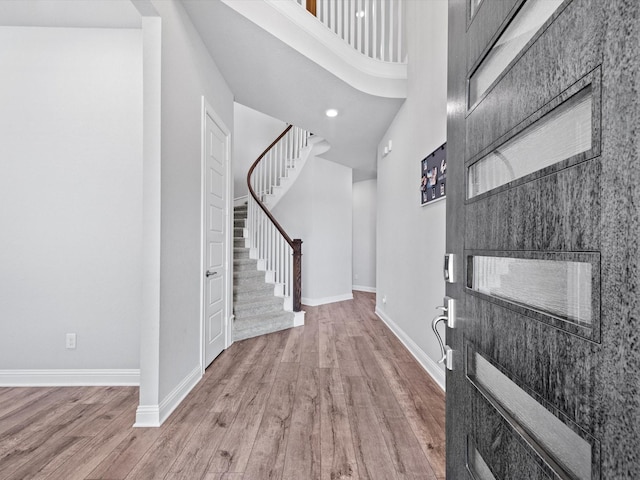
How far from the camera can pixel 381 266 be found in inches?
183

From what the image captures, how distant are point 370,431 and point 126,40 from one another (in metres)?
3.23

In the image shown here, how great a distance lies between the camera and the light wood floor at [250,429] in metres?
1.48

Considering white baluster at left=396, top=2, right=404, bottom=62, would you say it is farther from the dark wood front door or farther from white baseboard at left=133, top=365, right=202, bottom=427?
white baseboard at left=133, top=365, right=202, bottom=427

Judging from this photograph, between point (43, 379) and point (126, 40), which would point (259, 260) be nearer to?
point (43, 379)

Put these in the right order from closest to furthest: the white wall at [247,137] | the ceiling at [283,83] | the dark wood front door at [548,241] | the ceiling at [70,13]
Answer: the dark wood front door at [548,241] < the ceiling at [70,13] < the ceiling at [283,83] < the white wall at [247,137]

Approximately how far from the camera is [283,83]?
3.04m

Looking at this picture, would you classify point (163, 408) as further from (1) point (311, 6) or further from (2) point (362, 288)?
(2) point (362, 288)

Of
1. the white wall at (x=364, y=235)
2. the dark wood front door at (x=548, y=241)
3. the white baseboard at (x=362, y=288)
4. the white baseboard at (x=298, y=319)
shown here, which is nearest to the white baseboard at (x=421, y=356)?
the white baseboard at (x=298, y=319)

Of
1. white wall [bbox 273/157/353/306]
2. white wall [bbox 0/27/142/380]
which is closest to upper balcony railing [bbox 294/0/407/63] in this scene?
white wall [bbox 0/27/142/380]

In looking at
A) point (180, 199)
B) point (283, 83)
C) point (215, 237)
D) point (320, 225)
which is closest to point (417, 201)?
point (283, 83)

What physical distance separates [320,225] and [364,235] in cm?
206

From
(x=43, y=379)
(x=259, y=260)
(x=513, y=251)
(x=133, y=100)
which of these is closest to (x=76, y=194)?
(x=133, y=100)

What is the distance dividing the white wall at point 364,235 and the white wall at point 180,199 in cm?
521

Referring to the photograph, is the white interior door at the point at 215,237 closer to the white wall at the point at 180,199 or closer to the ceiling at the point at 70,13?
the white wall at the point at 180,199
